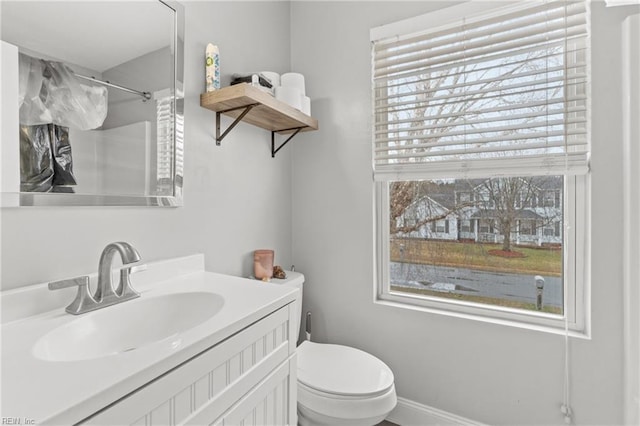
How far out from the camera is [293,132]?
171 centimetres

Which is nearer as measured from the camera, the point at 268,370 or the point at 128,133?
the point at 268,370

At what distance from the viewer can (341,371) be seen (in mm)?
1322

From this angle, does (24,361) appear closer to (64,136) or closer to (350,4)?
(64,136)

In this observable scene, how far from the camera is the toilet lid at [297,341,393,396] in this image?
1201mm

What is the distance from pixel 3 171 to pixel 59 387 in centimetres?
58

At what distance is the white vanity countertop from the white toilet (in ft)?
1.56

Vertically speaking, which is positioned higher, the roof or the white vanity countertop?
the roof

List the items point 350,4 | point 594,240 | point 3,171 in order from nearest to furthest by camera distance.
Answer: point 3,171 < point 594,240 < point 350,4

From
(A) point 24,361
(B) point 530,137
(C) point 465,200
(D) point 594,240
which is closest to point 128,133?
→ (A) point 24,361

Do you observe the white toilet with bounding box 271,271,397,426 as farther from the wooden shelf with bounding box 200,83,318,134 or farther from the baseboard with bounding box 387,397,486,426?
the wooden shelf with bounding box 200,83,318,134

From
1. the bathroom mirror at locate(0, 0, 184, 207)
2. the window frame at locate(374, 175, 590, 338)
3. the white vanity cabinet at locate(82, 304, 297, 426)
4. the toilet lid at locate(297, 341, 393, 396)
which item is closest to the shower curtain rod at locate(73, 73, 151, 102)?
the bathroom mirror at locate(0, 0, 184, 207)

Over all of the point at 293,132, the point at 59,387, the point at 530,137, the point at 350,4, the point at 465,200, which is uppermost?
the point at 350,4

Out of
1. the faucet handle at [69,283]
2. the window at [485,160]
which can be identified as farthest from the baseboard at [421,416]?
the faucet handle at [69,283]

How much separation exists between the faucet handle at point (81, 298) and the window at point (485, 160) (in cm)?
126
